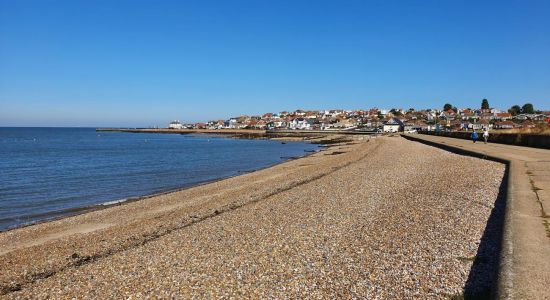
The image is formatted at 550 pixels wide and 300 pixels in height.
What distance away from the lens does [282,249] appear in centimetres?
788

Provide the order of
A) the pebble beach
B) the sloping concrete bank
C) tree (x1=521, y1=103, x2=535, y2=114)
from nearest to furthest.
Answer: the pebble beach < the sloping concrete bank < tree (x1=521, y1=103, x2=535, y2=114)

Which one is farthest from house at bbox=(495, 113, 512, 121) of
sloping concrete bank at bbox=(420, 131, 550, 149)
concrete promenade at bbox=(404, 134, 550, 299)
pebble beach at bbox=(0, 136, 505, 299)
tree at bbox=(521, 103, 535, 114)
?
concrete promenade at bbox=(404, 134, 550, 299)

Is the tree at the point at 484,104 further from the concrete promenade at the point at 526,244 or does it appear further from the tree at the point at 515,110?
the concrete promenade at the point at 526,244

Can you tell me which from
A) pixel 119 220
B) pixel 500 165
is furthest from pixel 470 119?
pixel 119 220

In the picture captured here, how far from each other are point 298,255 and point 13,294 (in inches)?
186

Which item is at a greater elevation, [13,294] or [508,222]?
[508,222]

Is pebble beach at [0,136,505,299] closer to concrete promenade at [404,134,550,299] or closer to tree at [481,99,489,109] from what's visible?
concrete promenade at [404,134,550,299]

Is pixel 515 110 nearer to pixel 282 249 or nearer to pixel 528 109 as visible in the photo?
pixel 528 109

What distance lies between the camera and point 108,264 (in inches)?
315

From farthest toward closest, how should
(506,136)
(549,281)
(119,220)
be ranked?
(506,136) → (119,220) → (549,281)

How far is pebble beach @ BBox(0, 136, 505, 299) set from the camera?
606 cm

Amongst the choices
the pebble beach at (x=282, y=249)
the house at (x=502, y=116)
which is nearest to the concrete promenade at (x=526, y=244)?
the pebble beach at (x=282, y=249)

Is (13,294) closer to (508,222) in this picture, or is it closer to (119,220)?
(119,220)

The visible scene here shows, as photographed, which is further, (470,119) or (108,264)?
(470,119)
